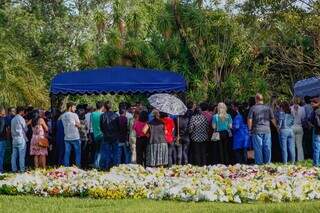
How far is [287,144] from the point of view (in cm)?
1892

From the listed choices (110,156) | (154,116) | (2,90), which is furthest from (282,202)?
(2,90)

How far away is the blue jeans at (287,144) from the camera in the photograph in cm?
1864

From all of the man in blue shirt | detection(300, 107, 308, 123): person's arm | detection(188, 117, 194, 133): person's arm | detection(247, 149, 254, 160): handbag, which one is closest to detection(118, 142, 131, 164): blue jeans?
detection(188, 117, 194, 133): person's arm

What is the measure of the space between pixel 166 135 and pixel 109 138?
172cm

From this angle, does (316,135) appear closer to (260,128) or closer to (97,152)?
(260,128)

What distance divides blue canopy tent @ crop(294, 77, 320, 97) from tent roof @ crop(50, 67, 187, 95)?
6639 millimetres

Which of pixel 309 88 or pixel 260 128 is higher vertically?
pixel 309 88

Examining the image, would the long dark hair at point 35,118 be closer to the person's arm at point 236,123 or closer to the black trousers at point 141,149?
the black trousers at point 141,149

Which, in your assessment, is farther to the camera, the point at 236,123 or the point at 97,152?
the point at 97,152


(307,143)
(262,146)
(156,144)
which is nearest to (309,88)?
(307,143)

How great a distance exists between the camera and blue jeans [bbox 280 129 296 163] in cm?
1864

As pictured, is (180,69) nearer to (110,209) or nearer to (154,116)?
(154,116)

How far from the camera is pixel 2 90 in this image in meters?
26.7

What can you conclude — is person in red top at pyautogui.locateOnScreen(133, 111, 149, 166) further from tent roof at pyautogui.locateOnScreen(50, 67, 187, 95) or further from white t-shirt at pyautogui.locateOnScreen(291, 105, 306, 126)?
white t-shirt at pyautogui.locateOnScreen(291, 105, 306, 126)
